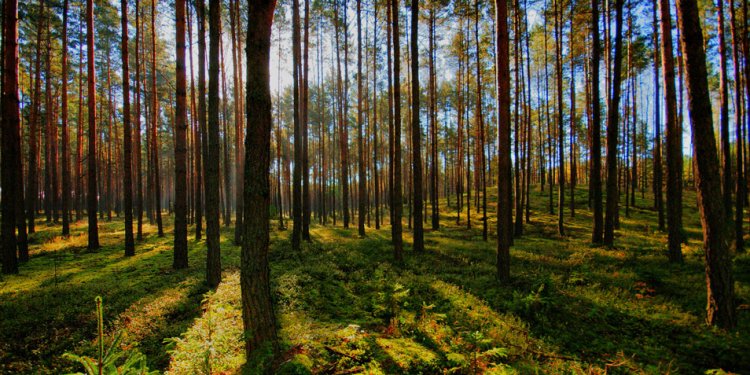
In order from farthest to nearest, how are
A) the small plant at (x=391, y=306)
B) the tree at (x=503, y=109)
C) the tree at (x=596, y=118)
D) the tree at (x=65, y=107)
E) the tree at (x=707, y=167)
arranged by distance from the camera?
the tree at (x=65, y=107) → the tree at (x=596, y=118) → the tree at (x=503, y=109) → the small plant at (x=391, y=306) → the tree at (x=707, y=167)

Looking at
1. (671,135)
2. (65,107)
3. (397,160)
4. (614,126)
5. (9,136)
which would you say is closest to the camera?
(9,136)

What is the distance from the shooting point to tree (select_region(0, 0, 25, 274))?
9.30 metres

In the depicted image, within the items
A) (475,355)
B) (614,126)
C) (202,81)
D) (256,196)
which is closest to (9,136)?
(202,81)

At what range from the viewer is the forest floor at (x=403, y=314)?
4.46 metres

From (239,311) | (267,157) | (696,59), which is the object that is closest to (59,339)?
(239,311)

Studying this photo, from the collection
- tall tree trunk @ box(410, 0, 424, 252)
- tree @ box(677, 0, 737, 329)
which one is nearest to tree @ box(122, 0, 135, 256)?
tall tree trunk @ box(410, 0, 424, 252)

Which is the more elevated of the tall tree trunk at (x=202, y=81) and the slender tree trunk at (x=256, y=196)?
the tall tree trunk at (x=202, y=81)

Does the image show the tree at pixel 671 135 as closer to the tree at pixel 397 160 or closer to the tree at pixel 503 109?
the tree at pixel 503 109

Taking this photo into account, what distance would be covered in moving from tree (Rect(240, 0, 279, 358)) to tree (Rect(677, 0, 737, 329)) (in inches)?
303

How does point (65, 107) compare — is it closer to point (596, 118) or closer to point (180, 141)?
point (180, 141)

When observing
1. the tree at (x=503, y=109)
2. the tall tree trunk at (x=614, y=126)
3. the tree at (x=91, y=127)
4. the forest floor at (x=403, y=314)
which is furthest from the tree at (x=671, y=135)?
the tree at (x=91, y=127)

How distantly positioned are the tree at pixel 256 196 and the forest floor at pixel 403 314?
1.91ft

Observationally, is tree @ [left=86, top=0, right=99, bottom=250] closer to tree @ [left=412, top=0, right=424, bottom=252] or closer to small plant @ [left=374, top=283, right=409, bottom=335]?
tree @ [left=412, top=0, right=424, bottom=252]

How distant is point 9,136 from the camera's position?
945 centimetres
